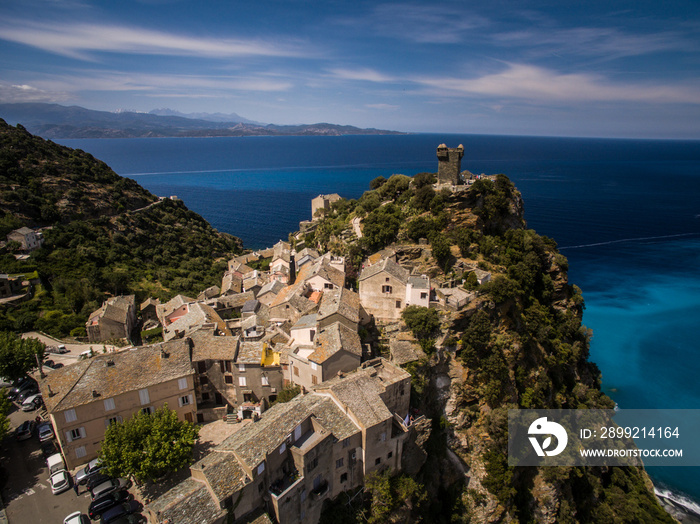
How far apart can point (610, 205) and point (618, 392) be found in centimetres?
10316

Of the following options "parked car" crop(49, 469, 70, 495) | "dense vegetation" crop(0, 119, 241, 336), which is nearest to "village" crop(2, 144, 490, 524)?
"parked car" crop(49, 469, 70, 495)

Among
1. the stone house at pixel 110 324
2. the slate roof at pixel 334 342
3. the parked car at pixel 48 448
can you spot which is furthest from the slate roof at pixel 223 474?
the stone house at pixel 110 324

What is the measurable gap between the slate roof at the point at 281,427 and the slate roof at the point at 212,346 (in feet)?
24.2

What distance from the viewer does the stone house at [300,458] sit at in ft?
66.1

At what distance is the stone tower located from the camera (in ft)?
185

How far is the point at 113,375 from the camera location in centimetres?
2770

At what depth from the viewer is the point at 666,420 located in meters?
53.9

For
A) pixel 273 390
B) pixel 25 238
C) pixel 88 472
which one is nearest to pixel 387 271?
pixel 273 390

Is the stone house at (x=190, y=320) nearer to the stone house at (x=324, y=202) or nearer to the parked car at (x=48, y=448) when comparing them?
the parked car at (x=48, y=448)

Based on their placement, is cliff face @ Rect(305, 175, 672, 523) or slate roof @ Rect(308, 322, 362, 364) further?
cliff face @ Rect(305, 175, 672, 523)

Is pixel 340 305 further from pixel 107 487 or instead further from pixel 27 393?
pixel 27 393

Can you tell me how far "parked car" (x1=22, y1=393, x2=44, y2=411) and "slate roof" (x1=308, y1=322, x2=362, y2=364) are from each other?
21.6 metres

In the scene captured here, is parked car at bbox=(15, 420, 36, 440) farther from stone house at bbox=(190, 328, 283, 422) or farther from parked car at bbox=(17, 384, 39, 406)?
stone house at bbox=(190, 328, 283, 422)

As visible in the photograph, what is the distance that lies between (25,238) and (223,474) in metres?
63.6
